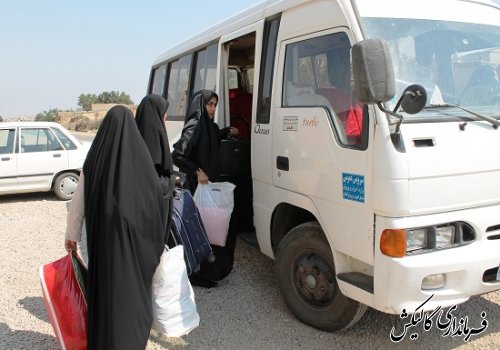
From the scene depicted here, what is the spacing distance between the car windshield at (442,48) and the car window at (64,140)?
7703 millimetres

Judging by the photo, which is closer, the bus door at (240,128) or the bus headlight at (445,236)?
the bus headlight at (445,236)

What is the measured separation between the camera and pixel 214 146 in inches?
177

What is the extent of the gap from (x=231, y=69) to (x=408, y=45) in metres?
3.47

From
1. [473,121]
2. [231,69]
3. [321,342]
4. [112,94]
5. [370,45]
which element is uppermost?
[112,94]

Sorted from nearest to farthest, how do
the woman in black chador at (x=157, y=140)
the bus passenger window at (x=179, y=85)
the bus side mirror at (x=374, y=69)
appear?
1. the bus side mirror at (x=374, y=69)
2. the woman in black chador at (x=157, y=140)
3. the bus passenger window at (x=179, y=85)

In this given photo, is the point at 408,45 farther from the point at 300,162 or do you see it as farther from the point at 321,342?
the point at 321,342

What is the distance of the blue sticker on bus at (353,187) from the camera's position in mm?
2877

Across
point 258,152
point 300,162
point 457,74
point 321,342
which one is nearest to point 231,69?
point 258,152

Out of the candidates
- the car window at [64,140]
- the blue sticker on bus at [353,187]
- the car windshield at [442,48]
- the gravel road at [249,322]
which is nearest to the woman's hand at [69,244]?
the gravel road at [249,322]

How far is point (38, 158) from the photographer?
889 centimetres

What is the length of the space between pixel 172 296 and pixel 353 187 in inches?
54.8

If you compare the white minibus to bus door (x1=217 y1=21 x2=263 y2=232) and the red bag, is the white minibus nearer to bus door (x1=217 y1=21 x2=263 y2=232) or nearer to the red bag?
bus door (x1=217 y1=21 x2=263 y2=232)

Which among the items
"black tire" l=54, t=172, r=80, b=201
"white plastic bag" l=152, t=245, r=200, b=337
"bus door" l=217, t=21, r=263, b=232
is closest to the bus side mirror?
"white plastic bag" l=152, t=245, r=200, b=337

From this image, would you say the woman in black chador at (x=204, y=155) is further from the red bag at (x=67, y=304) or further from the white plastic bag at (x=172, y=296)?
the red bag at (x=67, y=304)
